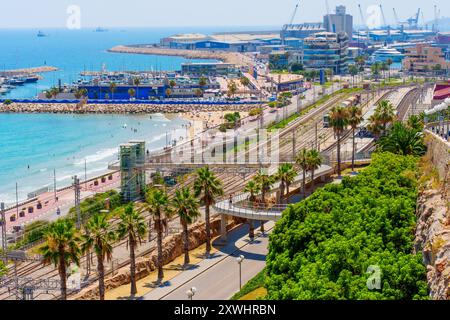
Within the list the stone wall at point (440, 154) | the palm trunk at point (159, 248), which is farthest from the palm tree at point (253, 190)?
the stone wall at point (440, 154)

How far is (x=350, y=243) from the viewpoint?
1053 inches

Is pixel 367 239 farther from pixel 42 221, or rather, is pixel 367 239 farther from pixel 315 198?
pixel 42 221

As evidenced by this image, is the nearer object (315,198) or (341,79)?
(315,198)

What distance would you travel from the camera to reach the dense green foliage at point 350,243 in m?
24.4

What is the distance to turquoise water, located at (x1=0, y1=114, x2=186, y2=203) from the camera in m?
75.2

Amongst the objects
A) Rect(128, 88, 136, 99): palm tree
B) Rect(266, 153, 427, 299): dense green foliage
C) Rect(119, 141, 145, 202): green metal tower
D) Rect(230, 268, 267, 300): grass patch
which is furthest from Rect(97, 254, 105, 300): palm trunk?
Rect(128, 88, 136, 99): palm tree

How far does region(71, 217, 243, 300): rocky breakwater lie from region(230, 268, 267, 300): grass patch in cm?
680

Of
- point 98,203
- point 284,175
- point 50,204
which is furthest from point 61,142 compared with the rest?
point 284,175

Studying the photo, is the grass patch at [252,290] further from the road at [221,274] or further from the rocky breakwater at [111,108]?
the rocky breakwater at [111,108]

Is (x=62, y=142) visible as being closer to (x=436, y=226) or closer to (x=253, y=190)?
(x=253, y=190)

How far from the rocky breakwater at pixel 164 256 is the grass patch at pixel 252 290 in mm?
6804

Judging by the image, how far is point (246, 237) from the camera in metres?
45.2
